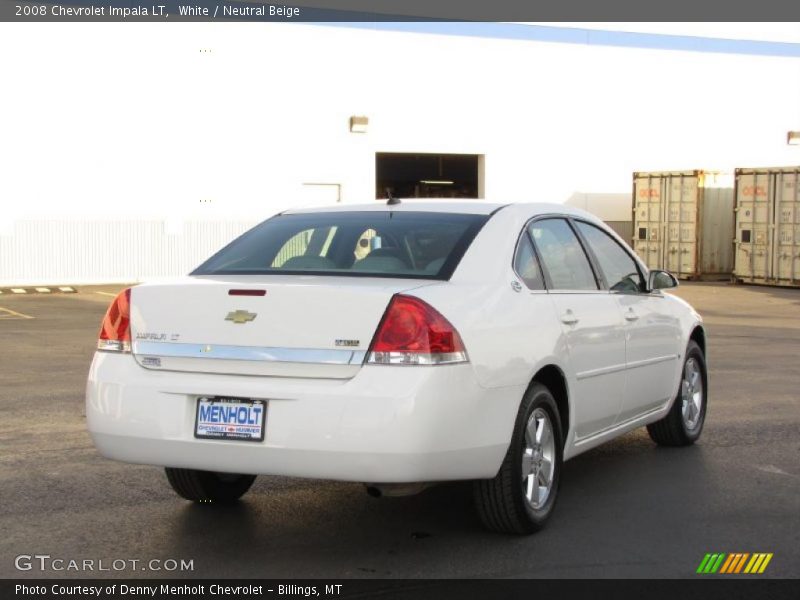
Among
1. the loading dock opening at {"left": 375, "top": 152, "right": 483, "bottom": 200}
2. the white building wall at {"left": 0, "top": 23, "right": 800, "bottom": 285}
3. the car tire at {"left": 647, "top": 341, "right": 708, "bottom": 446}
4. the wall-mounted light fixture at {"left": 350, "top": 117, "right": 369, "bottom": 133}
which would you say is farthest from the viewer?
the loading dock opening at {"left": 375, "top": 152, "right": 483, "bottom": 200}

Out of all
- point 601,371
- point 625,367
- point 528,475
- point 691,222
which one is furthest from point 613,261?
point 691,222

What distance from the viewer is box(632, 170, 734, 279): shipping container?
103 ft

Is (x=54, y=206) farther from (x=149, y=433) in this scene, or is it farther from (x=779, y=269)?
(x=149, y=433)

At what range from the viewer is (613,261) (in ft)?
24.6

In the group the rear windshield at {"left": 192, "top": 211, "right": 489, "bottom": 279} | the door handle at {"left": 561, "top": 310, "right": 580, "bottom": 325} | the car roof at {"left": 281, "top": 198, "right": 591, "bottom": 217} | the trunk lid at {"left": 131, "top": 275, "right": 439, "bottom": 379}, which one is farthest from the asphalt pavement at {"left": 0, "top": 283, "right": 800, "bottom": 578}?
the car roof at {"left": 281, "top": 198, "right": 591, "bottom": 217}

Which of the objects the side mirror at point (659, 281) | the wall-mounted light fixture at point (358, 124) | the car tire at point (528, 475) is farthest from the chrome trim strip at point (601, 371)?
the wall-mounted light fixture at point (358, 124)

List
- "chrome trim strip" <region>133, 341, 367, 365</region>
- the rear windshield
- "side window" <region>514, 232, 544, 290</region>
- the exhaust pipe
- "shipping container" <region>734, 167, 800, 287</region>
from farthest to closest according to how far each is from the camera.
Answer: "shipping container" <region>734, 167, 800, 287</region>, "side window" <region>514, 232, 544, 290</region>, the rear windshield, the exhaust pipe, "chrome trim strip" <region>133, 341, 367, 365</region>

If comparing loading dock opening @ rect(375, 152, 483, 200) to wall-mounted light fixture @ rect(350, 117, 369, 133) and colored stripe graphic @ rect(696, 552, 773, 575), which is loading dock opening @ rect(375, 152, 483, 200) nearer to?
wall-mounted light fixture @ rect(350, 117, 369, 133)

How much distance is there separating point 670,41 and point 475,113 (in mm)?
6806

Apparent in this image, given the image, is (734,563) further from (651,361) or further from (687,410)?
(687,410)

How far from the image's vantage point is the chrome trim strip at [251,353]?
17.4ft

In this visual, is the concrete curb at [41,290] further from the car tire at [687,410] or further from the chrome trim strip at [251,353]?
the chrome trim strip at [251,353]

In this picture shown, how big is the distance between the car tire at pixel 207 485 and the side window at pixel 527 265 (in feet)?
5.96

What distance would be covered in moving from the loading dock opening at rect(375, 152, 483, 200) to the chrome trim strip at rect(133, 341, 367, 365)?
3050cm
